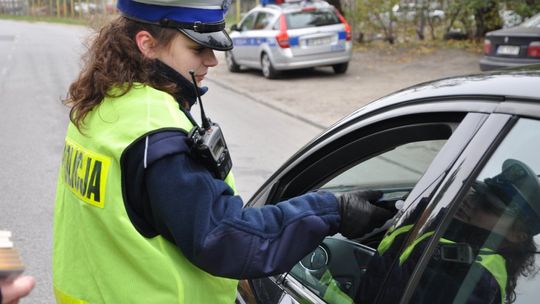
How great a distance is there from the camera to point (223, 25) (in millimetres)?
1758

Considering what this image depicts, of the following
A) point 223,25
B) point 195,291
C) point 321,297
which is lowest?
point 321,297

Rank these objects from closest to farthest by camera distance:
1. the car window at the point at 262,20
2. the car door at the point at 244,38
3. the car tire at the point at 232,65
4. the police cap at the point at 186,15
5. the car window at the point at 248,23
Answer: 1. the police cap at the point at 186,15
2. the car window at the point at 262,20
3. the car door at the point at 244,38
4. the car window at the point at 248,23
5. the car tire at the point at 232,65

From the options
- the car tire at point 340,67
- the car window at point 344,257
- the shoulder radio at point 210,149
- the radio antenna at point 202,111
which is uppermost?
the radio antenna at point 202,111

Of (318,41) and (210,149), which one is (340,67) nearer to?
(318,41)

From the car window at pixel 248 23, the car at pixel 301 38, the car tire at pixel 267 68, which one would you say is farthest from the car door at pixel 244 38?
the car tire at pixel 267 68

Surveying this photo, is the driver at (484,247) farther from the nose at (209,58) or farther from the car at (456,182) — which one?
the nose at (209,58)

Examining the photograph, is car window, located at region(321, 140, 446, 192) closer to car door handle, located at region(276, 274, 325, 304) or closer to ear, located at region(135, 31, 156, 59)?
car door handle, located at region(276, 274, 325, 304)

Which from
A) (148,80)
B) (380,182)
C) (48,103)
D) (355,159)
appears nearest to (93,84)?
(148,80)

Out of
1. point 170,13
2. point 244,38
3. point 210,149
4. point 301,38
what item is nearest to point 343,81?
point 301,38

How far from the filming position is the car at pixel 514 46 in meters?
10.1

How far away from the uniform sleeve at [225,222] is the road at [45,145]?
0.83m

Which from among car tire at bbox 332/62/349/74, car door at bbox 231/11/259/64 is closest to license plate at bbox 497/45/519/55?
car tire at bbox 332/62/349/74

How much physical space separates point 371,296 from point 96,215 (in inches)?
26.6

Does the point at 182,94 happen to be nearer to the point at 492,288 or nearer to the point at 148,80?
the point at 148,80
